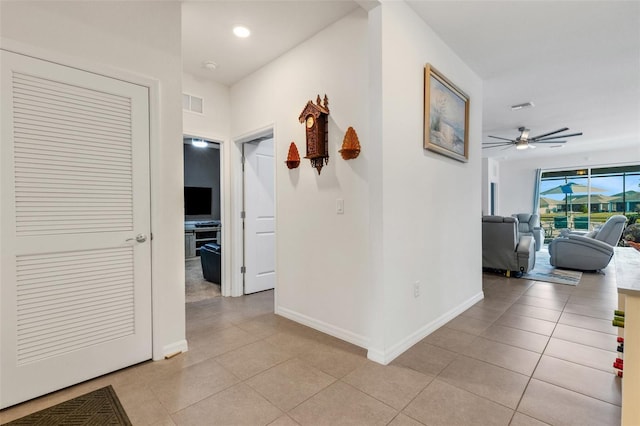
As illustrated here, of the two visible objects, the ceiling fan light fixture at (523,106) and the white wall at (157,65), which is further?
the ceiling fan light fixture at (523,106)

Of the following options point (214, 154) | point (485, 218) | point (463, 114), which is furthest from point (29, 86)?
point (214, 154)

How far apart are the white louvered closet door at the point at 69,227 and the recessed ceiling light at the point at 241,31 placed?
107 cm

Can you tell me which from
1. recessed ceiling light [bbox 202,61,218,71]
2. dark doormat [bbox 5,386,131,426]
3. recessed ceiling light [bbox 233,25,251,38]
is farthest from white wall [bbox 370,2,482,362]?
recessed ceiling light [bbox 202,61,218,71]

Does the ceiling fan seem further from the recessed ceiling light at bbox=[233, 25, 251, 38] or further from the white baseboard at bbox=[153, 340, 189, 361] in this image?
the white baseboard at bbox=[153, 340, 189, 361]

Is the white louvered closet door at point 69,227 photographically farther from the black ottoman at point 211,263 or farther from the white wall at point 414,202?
the black ottoman at point 211,263

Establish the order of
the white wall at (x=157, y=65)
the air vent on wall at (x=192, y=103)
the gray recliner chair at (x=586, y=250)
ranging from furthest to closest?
the gray recliner chair at (x=586, y=250)
the air vent on wall at (x=192, y=103)
the white wall at (x=157, y=65)

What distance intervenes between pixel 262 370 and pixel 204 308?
1.61 m

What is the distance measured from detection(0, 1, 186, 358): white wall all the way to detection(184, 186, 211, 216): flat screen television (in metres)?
5.23

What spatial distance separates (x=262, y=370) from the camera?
210cm

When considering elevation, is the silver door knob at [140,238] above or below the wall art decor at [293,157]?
below

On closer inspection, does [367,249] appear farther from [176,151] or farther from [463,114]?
[463,114]

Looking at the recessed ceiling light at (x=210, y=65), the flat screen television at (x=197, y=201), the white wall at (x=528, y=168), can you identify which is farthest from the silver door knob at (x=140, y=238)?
the white wall at (x=528, y=168)

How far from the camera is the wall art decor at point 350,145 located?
2438 millimetres

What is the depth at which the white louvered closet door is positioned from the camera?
67.9 inches
